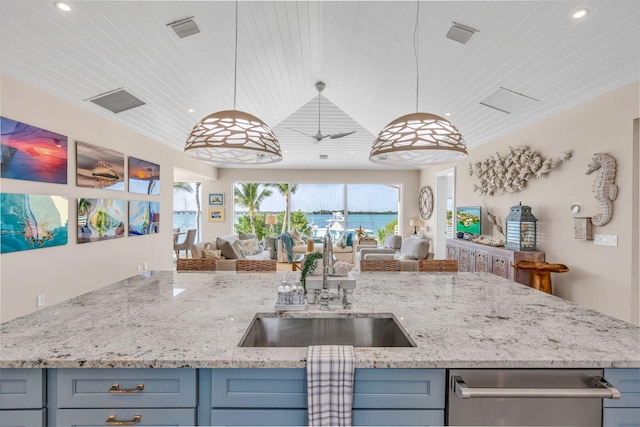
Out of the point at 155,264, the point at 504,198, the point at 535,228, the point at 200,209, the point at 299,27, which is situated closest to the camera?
the point at 299,27

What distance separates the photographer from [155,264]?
5.48 meters

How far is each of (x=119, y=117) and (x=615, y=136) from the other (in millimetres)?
5923

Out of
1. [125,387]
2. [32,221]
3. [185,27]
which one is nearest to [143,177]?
[32,221]

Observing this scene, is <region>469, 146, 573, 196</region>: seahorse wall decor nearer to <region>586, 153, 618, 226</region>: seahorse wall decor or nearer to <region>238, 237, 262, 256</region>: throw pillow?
<region>586, 153, 618, 226</region>: seahorse wall decor

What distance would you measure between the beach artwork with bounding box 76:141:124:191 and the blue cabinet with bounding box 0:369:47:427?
10.8 feet

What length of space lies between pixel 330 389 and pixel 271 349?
255 millimetres

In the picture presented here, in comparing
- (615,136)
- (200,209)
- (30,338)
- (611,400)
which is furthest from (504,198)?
(200,209)

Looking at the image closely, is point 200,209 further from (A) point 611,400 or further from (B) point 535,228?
(A) point 611,400

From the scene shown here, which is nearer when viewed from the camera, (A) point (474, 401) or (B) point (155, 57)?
(A) point (474, 401)

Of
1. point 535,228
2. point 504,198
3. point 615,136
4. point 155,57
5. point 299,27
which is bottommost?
point 535,228

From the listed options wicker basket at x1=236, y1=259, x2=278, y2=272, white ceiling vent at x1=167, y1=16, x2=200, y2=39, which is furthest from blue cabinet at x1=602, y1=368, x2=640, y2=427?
white ceiling vent at x1=167, y1=16, x2=200, y2=39

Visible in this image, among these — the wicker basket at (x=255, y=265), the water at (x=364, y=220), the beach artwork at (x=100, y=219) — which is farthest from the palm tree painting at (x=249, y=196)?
the wicker basket at (x=255, y=265)

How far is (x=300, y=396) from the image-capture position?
109 cm

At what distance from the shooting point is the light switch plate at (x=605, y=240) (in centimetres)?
311
